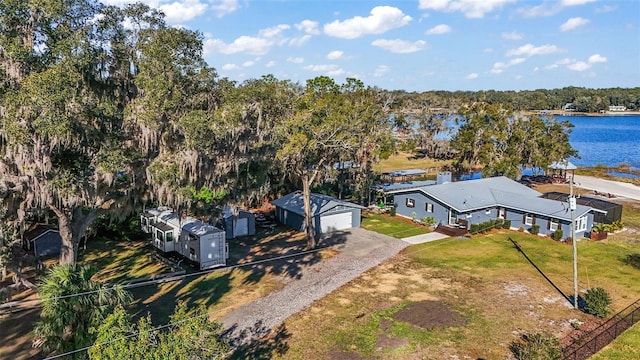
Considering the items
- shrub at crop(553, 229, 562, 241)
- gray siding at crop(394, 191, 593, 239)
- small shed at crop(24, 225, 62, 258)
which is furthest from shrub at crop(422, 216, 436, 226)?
small shed at crop(24, 225, 62, 258)

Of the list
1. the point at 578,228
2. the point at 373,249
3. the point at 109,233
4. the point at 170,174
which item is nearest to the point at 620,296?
the point at 578,228

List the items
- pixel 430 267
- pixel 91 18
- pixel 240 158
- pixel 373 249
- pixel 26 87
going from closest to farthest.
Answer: pixel 26 87
pixel 91 18
pixel 240 158
pixel 430 267
pixel 373 249

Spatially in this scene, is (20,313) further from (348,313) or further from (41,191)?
(348,313)

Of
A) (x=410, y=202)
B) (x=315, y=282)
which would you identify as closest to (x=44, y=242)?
(x=315, y=282)

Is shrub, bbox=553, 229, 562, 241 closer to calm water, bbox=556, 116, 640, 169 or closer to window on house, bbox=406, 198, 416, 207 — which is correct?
window on house, bbox=406, 198, 416, 207

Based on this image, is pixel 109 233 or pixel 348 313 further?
pixel 109 233

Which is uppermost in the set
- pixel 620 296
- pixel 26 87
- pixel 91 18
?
pixel 91 18

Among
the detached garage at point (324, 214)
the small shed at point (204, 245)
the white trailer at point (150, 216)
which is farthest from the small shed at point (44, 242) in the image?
the detached garage at point (324, 214)
